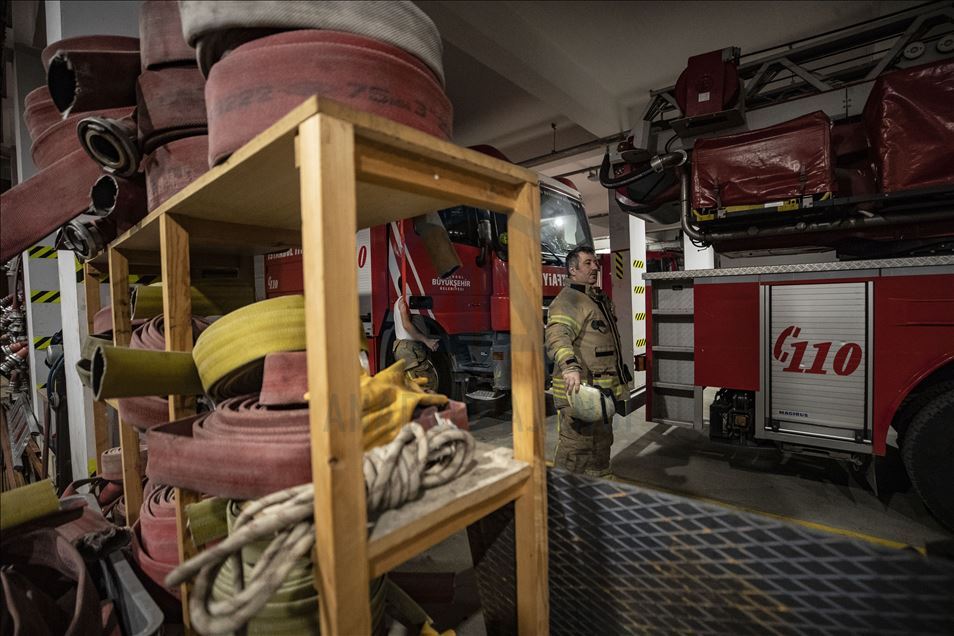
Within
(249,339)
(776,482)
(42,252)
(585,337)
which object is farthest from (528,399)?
(42,252)

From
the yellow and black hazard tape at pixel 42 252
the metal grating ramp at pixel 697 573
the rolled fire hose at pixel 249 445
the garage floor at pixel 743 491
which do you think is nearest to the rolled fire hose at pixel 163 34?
the rolled fire hose at pixel 249 445

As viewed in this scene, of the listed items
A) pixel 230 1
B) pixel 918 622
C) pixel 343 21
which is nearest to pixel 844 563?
pixel 918 622

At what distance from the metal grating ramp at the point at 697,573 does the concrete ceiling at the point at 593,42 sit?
165 inches

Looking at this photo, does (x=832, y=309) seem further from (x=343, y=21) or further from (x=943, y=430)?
(x=343, y=21)

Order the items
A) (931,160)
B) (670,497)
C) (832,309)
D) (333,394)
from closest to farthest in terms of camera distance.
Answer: (333,394), (670,497), (931,160), (832,309)

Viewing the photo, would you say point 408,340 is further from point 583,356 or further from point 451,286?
point 583,356

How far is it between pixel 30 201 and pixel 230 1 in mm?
842

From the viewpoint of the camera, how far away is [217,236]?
1.24 meters

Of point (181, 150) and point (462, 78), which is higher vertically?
point (462, 78)

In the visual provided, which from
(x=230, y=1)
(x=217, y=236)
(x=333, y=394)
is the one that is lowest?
(x=333, y=394)

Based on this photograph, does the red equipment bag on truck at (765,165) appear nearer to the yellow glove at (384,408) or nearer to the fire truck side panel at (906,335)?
the fire truck side panel at (906,335)

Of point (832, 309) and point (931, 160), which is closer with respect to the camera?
point (931, 160)

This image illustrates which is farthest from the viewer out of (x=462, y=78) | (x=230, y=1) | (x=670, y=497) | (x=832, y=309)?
(x=462, y=78)

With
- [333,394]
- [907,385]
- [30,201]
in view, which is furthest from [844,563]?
[907,385]
